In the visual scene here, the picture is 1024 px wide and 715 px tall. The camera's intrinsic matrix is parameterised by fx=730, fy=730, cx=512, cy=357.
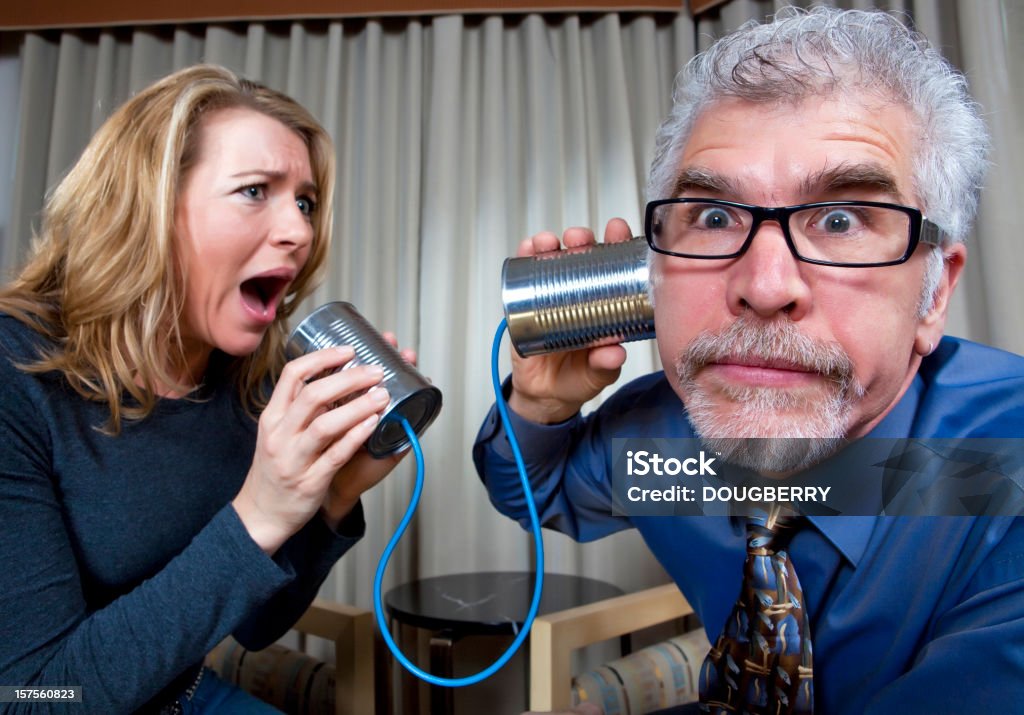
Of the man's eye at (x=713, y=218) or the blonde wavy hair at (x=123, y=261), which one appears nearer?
the man's eye at (x=713, y=218)

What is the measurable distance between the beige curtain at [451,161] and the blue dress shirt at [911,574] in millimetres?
1271

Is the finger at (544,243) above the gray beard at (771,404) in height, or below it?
above

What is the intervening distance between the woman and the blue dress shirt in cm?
35

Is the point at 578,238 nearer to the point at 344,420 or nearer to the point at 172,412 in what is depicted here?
the point at 344,420

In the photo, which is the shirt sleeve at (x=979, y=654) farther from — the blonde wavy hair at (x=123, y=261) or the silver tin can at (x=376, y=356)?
the blonde wavy hair at (x=123, y=261)

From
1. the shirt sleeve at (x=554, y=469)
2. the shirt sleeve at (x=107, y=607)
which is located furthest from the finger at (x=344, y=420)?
the shirt sleeve at (x=554, y=469)

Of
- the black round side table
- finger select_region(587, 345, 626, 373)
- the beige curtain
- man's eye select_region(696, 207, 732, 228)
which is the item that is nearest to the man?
man's eye select_region(696, 207, 732, 228)

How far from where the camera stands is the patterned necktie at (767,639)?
2.33 ft

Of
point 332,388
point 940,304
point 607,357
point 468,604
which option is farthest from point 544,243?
point 468,604

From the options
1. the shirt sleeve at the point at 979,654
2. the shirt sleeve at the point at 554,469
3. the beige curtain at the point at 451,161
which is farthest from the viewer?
the beige curtain at the point at 451,161

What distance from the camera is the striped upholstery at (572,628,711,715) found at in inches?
48.8

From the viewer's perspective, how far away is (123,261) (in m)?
1.00

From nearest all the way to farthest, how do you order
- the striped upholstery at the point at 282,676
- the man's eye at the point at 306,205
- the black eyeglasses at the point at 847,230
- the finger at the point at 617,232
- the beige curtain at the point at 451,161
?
the black eyeglasses at the point at 847,230
the finger at the point at 617,232
the man's eye at the point at 306,205
the striped upholstery at the point at 282,676
the beige curtain at the point at 451,161

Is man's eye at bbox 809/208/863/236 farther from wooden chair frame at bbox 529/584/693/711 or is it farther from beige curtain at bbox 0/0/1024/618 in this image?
beige curtain at bbox 0/0/1024/618
